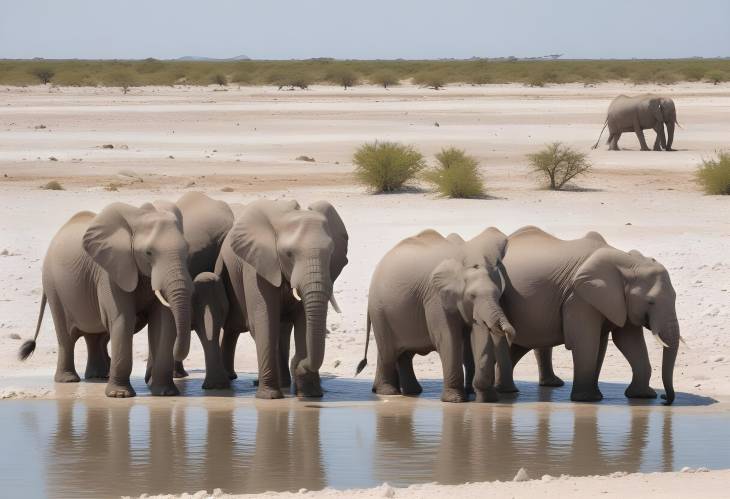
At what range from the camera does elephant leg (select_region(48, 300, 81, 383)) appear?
537 inches

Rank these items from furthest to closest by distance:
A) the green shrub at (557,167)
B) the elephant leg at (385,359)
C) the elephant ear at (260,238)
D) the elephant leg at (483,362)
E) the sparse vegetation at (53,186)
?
the green shrub at (557,167) < the sparse vegetation at (53,186) < the elephant leg at (385,359) < the elephant ear at (260,238) < the elephant leg at (483,362)

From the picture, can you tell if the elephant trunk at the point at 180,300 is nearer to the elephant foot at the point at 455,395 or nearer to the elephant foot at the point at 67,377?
the elephant foot at the point at 67,377

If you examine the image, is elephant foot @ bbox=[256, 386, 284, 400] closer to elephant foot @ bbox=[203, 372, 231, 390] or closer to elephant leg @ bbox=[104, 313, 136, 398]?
elephant foot @ bbox=[203, 372, 231, 390]

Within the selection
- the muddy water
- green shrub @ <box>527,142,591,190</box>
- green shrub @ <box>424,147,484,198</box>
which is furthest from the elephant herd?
green shrub @ <box>527,142,591,190</box>

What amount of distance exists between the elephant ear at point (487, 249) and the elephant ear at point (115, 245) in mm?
2684

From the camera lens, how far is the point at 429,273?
1302 cm

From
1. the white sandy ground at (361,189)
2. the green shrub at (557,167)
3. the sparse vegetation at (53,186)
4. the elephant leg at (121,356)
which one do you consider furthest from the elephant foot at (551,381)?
the sparse vegetation at (53,186)

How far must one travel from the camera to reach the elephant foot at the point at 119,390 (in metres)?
12.9

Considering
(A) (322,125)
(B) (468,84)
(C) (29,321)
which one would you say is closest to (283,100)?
(A) (322,125)

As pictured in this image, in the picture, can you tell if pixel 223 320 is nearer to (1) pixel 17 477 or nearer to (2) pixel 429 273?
(2) pixel 429 273

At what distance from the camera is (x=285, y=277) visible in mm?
12750

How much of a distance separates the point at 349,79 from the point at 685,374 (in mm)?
66641

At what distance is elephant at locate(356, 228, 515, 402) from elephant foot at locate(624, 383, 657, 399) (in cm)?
113

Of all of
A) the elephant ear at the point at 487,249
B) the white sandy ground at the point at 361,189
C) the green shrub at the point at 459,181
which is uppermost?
the elephant ear at the point at 487,249
